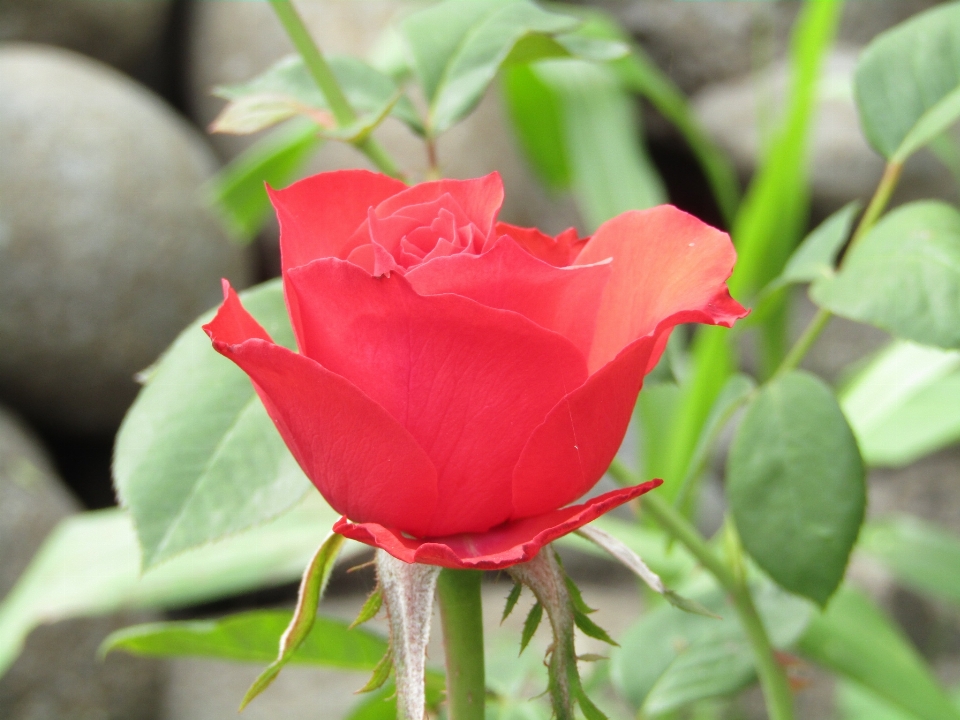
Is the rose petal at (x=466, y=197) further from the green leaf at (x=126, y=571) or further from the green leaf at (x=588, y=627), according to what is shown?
the green leaf at (x=126, y=571)

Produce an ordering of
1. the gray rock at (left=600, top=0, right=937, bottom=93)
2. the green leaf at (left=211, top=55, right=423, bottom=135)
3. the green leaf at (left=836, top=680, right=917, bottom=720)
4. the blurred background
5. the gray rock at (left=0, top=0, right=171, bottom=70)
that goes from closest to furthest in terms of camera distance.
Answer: the green leaf at (left=211, top=55, right=423, bottom=135), the green leaf at (left=836, top=680, right=917, bottom=720), the blurred background, the gray rock at (left=0, top=0, right=171, bottom=70), the gray rock at (left=600, top=0, right=937, bottom=93)

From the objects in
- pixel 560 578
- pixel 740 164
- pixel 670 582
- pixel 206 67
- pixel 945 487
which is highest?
pixel 560 578

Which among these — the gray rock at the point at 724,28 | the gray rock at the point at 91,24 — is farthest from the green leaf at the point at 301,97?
the gray rock at the point at 724,28

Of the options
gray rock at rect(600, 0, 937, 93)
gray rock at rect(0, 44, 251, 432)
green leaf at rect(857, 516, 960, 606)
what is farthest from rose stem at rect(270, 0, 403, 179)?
gray rock at rect(600, 0, 937, 93)

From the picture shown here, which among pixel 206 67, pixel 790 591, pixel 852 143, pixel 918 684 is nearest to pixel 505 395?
pixel 790 591

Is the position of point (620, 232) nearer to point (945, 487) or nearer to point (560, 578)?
point (560, 578)

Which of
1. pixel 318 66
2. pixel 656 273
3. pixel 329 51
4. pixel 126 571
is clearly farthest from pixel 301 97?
pixel 329 51

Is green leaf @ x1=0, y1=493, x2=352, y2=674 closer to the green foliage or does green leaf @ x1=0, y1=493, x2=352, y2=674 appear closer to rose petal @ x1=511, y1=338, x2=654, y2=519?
the green foliage
